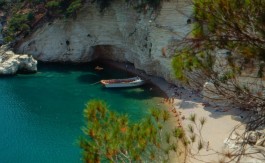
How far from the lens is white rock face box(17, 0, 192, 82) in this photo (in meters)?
31.9

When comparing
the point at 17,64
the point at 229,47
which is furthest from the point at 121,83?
the point at 229,47

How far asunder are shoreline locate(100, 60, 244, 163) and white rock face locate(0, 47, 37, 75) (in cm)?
1030

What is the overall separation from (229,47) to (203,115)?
58.5ft

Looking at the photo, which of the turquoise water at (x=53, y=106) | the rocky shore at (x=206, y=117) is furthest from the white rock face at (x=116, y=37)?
the rocky shore at (x=206, y=117)

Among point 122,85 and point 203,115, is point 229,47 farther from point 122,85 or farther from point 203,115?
point 122,85

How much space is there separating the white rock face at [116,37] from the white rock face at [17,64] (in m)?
2.69

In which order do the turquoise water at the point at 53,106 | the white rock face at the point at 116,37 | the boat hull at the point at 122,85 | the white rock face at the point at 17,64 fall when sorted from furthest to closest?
the white rock face at the point at 17,64 → the boat hull at the point at 122,85 → the white rock face at the point at 116,37 → the turquoise water at the point at 53,106

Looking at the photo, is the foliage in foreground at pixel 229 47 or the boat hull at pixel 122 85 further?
the boat hull at pixel 122 85

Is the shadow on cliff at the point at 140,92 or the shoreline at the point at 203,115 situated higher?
the shoreline at the point at 203,115

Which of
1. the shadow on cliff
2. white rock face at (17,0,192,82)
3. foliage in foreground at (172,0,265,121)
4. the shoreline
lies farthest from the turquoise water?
foliage in foreground at (172,0,265,121)

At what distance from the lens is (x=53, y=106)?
98.3 feet

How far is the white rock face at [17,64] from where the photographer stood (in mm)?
36625

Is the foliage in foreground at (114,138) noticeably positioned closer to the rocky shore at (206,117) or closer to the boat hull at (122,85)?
the rocky shore at (206,117)

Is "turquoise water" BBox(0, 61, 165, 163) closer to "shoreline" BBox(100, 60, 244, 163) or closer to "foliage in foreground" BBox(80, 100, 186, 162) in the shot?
"shoreline" BBox(100, 60, 244, 163)
